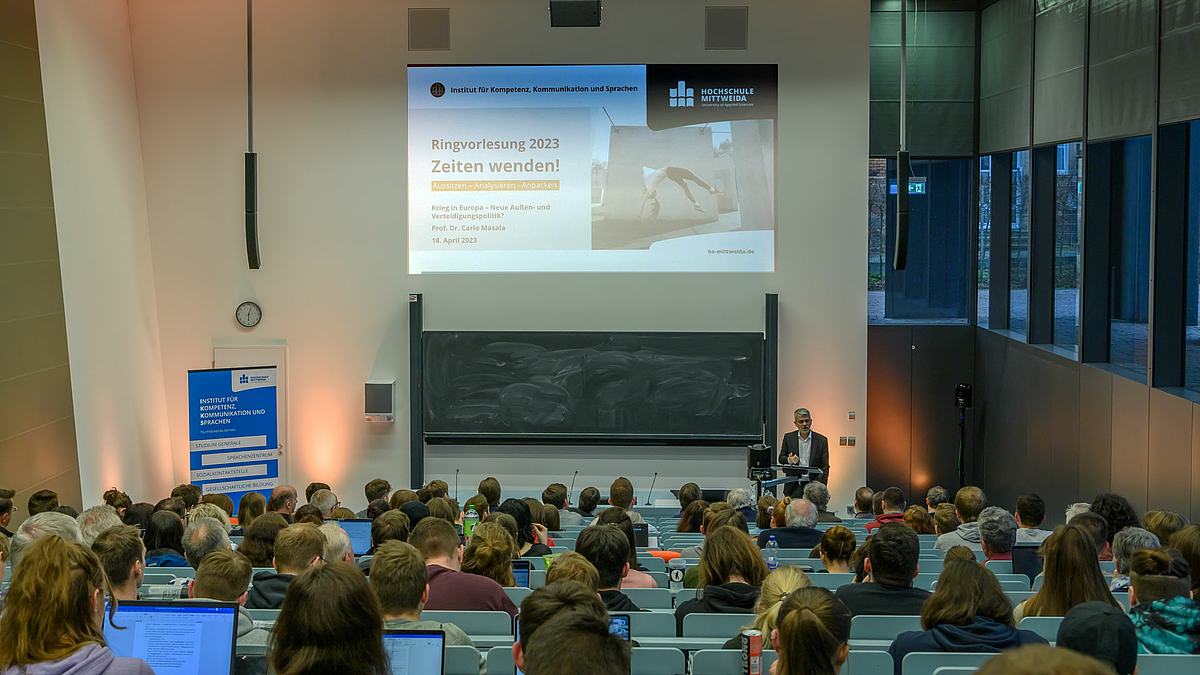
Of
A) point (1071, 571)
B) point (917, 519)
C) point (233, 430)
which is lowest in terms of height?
point (917, 519)

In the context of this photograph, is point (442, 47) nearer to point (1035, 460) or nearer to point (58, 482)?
point (58, 482)

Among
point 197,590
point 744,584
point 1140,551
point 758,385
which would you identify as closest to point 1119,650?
point 1140,551

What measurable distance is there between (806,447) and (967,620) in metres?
6.79

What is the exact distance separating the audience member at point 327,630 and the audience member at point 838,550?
326 cm

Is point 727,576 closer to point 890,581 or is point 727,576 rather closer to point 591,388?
point 890,581

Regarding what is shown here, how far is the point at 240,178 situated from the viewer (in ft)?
35.9

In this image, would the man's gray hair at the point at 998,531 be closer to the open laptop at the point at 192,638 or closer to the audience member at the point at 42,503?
the open laptop at the point at 192,638

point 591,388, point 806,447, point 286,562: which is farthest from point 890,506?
point 286,562

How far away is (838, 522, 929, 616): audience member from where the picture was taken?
14.1 feet

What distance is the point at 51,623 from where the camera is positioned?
8.36 feet

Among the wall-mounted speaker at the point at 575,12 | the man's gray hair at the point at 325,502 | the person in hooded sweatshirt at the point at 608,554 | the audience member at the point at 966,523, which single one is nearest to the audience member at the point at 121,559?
the person in hooded sweatshirt at the point at 608,554

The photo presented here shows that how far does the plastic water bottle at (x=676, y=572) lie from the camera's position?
545 centimetres

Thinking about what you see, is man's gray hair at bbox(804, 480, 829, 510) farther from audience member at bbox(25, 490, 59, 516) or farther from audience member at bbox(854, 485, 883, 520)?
audience member at bbox(25, 490, 59, 516)

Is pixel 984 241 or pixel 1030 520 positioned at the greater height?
pixel 984 241
